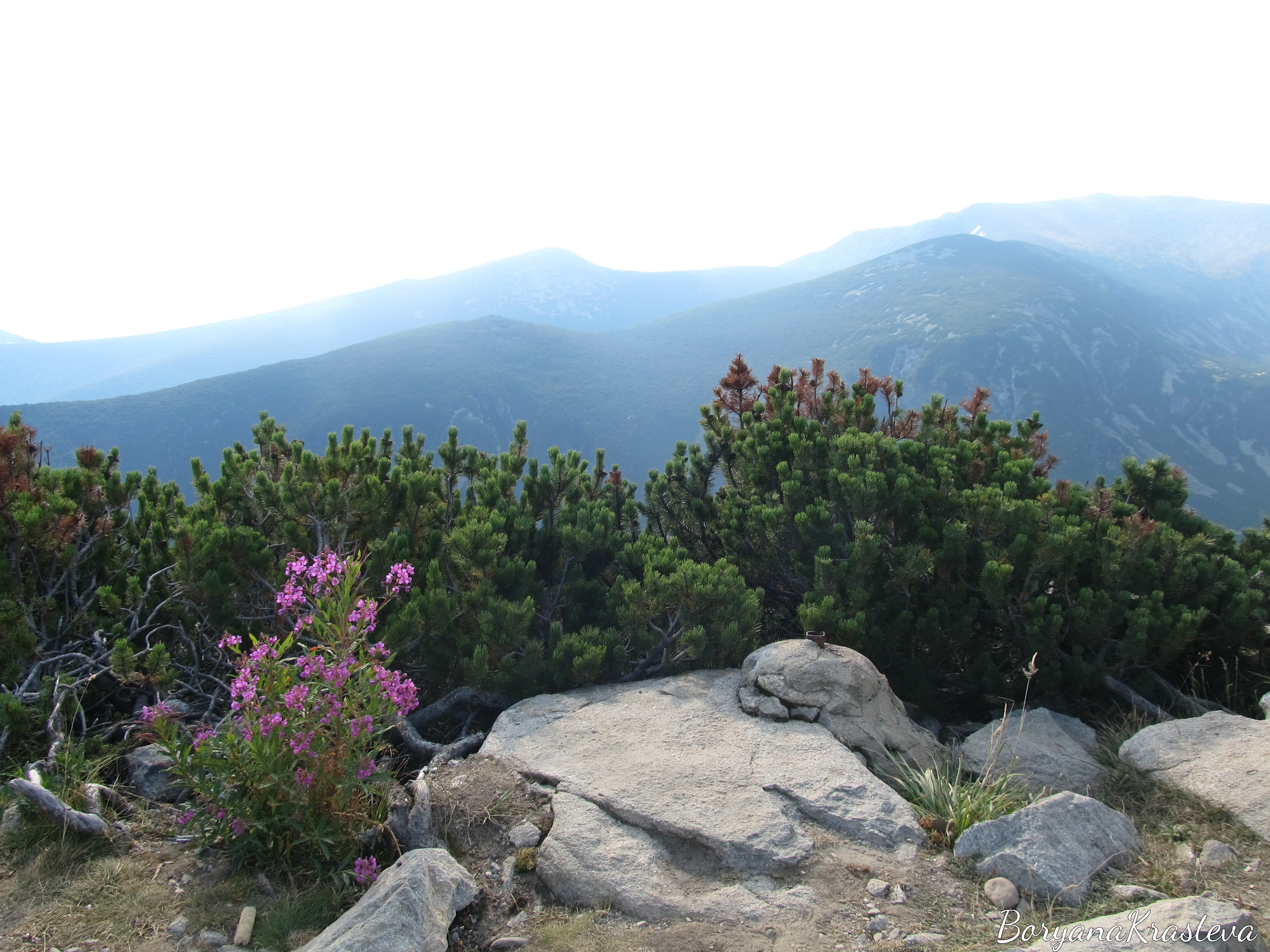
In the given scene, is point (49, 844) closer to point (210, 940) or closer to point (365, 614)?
point (210, 940)

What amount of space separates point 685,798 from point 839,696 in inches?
56.6

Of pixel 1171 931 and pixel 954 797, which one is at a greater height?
pixel 1171 931

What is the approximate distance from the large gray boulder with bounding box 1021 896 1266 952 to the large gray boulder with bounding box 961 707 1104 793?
120cm

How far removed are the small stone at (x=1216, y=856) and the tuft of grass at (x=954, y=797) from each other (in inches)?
29.2

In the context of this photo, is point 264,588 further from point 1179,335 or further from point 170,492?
point 1179,335

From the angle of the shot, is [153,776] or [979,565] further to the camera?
[979,565]

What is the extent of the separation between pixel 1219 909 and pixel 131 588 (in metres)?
6.08

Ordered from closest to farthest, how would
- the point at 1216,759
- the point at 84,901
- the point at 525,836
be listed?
the point at 84,901 < the point at 525,836 < the point at 1216,759

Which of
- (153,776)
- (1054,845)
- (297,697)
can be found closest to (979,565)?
(1054,845)

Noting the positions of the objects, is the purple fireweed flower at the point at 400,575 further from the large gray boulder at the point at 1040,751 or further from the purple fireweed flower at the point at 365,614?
the large gray boulder at the point at 1040,751

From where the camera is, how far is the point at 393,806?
11.7ft

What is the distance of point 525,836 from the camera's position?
3.50 metres

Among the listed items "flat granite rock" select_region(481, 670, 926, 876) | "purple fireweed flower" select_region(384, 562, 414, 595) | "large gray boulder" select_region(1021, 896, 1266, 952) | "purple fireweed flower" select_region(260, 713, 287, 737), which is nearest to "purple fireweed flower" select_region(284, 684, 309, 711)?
"purple fireweed flower" select_region(260, 713, 287, 737)

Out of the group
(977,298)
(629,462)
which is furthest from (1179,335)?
(629,462)
